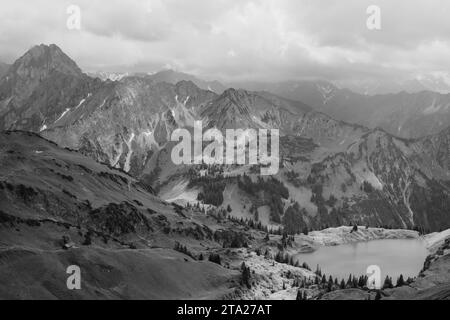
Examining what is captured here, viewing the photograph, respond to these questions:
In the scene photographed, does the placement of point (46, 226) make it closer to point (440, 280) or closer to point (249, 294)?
point (249, 294)

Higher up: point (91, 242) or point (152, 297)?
point (91, 242)

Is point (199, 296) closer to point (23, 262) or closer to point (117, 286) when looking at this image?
point (117, 286)
